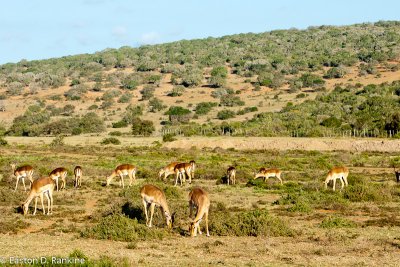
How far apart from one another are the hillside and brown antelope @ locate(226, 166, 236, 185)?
38.2 meters

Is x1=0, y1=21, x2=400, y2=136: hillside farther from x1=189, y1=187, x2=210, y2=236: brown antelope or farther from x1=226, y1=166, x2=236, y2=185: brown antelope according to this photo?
x1=189, y1=187, x2=210, y2=236: brown antelope

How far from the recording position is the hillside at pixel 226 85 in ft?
282

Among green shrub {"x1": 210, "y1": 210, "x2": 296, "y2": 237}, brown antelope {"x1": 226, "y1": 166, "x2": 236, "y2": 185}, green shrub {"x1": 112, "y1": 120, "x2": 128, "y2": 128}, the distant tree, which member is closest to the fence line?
green shrub {"x1": 112, "y1": 120, "x2": 128, "y2": 128}

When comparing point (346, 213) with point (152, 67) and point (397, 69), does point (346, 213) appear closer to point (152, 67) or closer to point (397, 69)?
point (397, 69)

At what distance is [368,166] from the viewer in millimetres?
43375

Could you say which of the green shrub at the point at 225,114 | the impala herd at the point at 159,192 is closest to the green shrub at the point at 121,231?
the impala herd at the point at 159,192

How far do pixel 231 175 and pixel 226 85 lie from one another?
293 ft

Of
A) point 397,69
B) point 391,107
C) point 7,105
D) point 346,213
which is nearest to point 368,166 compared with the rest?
point 346,213

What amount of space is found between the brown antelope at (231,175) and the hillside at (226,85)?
38.2 m

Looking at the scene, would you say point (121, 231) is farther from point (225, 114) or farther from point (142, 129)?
point (225, 114)

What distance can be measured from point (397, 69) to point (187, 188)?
3804 inches

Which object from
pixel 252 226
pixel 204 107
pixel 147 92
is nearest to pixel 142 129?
pixel 204 107

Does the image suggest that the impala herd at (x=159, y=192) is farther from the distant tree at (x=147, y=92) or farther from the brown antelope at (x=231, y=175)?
the distant tree at (x=147, y=92)

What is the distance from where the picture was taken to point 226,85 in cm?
11919
